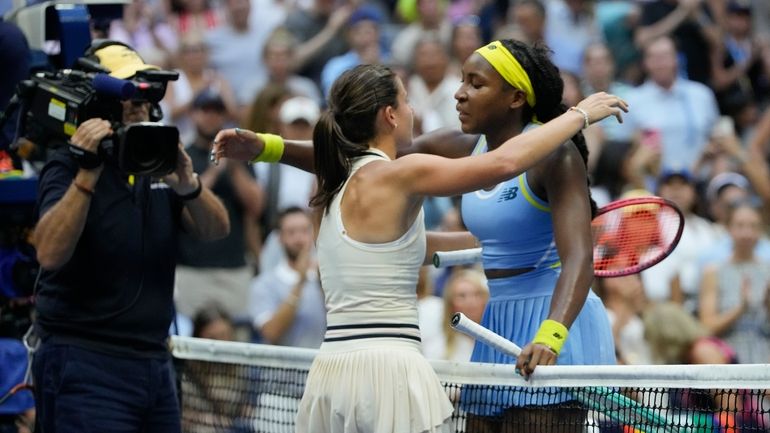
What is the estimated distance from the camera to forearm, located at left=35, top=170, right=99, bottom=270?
545 centimetres

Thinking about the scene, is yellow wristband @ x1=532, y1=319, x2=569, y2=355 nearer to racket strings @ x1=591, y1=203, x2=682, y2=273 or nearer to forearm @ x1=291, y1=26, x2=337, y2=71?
racket strings @ x1=591, y1=203, x2=682, y2=273

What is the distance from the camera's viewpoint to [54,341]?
18.6 feet

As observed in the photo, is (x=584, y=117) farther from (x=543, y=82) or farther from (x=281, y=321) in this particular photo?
(x=281, y=321)

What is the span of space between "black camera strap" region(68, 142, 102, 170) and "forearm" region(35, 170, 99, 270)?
31 millimetres

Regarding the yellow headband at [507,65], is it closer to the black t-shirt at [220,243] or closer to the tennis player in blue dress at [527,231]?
the tennis player in blue dress at [527,231]

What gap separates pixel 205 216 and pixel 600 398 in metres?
1.82

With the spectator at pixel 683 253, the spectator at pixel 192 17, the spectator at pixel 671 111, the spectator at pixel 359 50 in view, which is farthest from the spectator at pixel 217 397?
the spectator at pixel 192 17

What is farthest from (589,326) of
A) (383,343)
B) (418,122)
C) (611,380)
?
(418,122)

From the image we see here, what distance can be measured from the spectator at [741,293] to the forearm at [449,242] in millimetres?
3982

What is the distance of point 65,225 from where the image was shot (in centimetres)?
545

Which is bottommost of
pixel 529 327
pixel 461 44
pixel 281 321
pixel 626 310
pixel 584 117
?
pixel 281 321

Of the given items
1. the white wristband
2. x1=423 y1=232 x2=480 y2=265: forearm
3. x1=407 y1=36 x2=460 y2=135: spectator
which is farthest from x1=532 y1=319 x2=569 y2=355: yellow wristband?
x1=407 y1=36 x2=460 y2=135: spectator

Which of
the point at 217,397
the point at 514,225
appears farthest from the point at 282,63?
the point at 514,225

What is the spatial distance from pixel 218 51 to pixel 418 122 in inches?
91.3
